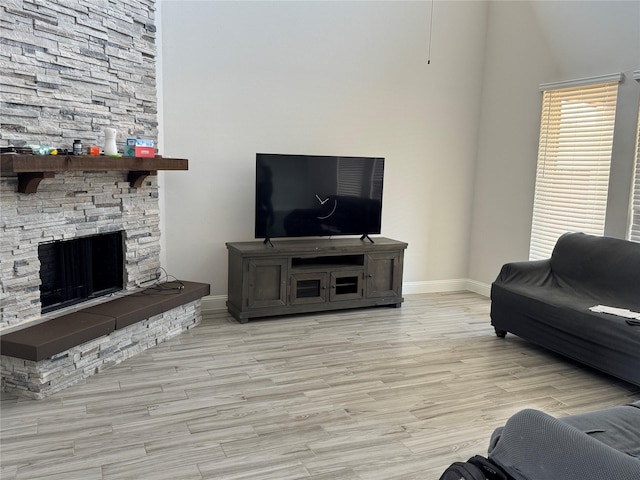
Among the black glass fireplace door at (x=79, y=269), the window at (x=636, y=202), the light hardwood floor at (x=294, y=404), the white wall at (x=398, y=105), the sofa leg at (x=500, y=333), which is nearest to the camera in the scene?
the light hardwood floor at (x=294, y=404)

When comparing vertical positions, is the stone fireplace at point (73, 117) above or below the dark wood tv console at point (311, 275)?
above

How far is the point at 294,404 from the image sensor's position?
316 centimetres

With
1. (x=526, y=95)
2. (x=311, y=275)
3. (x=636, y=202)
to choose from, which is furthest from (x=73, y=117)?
(x=636, y=202)

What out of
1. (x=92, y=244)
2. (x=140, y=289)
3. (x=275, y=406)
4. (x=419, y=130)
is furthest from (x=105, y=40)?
(x=419, y=130)

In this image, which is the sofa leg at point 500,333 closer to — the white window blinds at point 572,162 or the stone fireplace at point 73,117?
the white window blinds at point 572,162

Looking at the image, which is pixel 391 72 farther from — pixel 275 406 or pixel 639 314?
pixel 275 406

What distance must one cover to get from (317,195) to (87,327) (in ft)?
7.76

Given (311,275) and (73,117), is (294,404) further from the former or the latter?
(73,117)

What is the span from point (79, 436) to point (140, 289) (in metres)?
1.73

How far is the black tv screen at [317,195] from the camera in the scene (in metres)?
4.77

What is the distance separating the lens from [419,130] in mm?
5691

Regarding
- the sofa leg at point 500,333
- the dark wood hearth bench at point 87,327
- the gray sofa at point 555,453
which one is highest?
the gray sofa at point 555,453

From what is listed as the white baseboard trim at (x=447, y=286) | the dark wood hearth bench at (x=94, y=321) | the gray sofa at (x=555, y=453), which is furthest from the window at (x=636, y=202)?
the dark wood hearth bench at (x=94, y=321)

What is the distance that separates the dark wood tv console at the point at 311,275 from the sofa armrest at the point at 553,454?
302 centimetres
